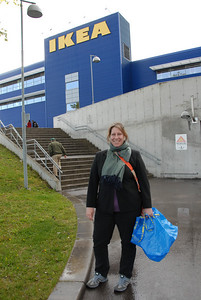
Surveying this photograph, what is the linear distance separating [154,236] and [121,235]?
15.1 inches

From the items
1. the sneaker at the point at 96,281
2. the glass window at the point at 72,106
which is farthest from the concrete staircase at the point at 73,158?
the glass window at the point at 72,106

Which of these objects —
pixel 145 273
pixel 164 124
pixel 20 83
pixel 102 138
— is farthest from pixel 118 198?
pixel 20 83

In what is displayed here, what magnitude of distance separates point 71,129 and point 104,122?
3.82 metres

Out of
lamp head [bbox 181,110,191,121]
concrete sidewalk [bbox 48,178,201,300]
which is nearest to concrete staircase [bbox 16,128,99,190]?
lamp head [bbox 181,110,191,121]

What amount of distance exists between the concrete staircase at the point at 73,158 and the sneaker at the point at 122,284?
663 centimetres

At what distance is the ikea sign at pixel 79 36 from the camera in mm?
32531

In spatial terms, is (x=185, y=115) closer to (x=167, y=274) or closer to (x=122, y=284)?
(x=167, y=274)

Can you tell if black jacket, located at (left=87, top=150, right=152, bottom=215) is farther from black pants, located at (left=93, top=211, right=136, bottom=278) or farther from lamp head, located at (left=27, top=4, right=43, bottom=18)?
lamp head, located at (left=27, top=4, right=43, bottom=18)

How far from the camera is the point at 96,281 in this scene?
2.76 metres

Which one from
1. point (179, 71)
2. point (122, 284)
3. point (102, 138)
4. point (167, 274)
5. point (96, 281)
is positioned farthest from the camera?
point (179, 71)

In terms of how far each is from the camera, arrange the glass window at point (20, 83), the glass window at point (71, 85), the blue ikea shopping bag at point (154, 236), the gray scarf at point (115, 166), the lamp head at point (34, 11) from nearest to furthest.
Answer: the blue ikea shopping bag at point (154, 236)
the gray scarf at point (115, 166)
the lamp head at point (34, 11)
the glass window at point (71, 85)
the glass window at point (20, 83)

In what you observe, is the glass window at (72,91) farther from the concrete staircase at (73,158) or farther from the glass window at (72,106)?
the concrete staircase at (73,158)

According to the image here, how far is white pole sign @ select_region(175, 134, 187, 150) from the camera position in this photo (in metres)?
11.2

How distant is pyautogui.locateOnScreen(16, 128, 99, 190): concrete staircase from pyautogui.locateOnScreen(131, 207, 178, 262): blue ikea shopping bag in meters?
6.83
